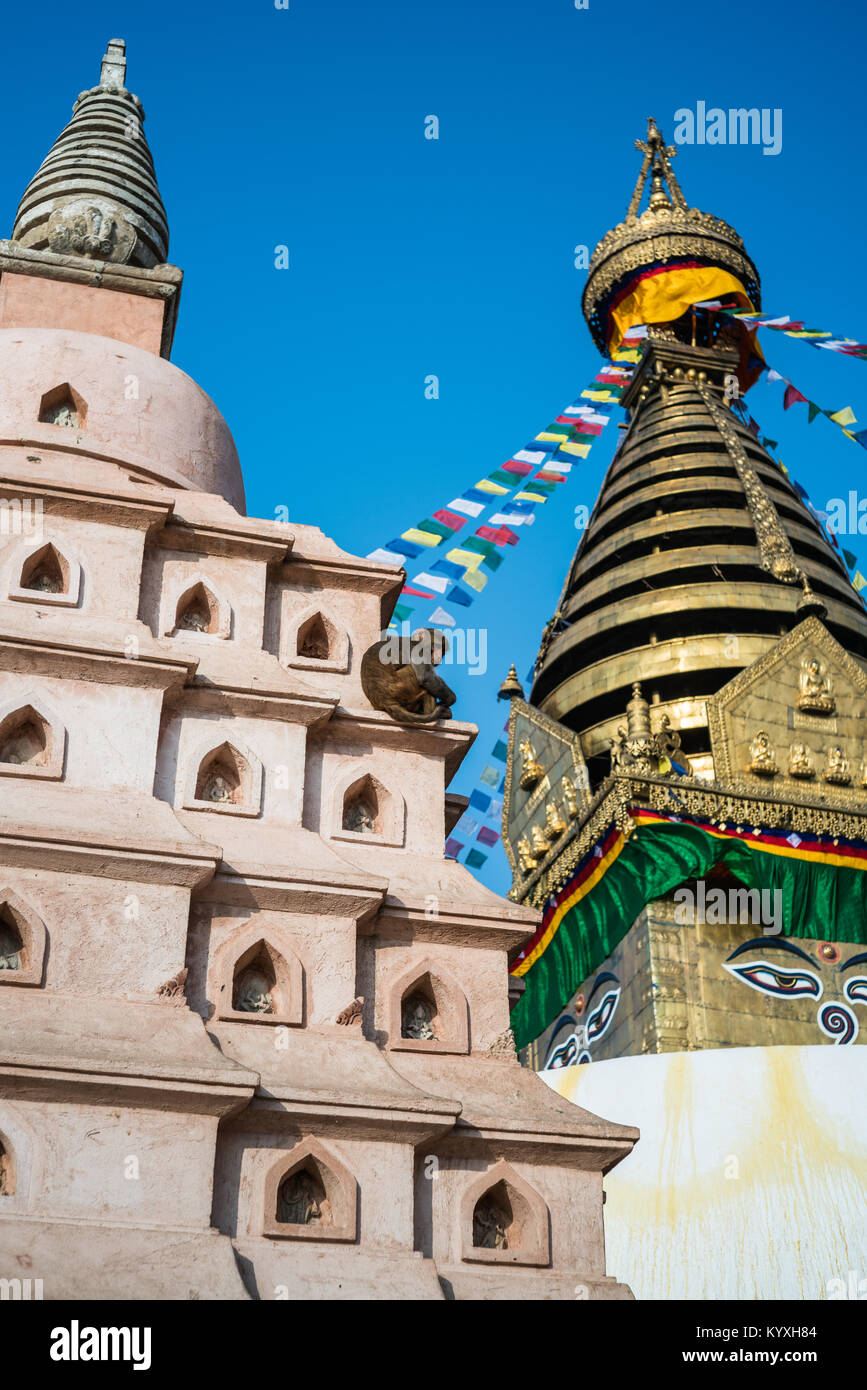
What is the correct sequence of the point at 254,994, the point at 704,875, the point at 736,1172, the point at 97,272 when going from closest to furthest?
the point at 254,994, the point at 97,272, the point at 736,1172, the point at 704,875

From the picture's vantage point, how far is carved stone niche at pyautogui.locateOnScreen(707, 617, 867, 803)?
63.9ft

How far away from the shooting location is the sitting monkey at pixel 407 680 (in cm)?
1030

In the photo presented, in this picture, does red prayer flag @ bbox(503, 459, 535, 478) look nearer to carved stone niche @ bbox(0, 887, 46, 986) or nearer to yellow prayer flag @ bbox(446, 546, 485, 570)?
yellow prayer flag @ bbox(446, 546, 485, 570)

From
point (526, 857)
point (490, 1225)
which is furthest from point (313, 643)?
point (526, 857)

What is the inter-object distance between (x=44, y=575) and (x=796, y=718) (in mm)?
12356

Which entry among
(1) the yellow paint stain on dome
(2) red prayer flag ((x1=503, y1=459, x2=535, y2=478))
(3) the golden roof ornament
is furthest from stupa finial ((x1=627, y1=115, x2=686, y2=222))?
(1) the yellow paint stain on dome

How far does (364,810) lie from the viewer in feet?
33.5

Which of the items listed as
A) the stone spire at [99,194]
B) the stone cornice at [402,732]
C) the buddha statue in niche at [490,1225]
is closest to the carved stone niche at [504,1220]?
the buddha statue in niche at [490,1225]

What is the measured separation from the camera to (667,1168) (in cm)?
1388

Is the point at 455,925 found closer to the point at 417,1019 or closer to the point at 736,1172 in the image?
the point at 417,1019

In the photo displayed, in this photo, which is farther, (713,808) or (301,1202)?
(713,808)

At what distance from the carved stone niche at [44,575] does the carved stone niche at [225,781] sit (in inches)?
56.8

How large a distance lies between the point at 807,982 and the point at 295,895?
412 inches
